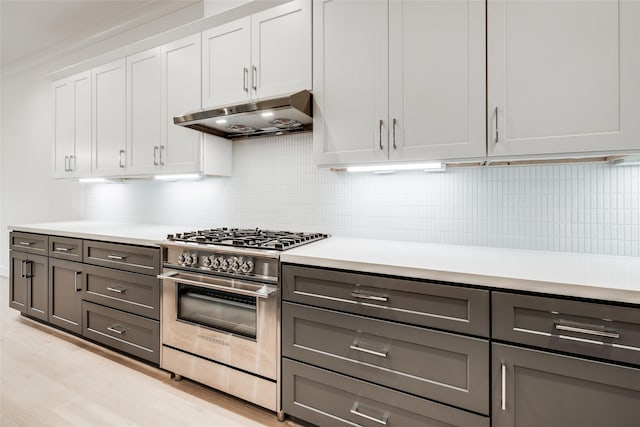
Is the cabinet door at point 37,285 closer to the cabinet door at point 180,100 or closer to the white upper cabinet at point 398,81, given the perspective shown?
the cabinet door at point 180,100

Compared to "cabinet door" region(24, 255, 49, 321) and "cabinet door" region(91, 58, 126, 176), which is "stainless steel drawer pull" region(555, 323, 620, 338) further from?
Result: "cabinet door" region(24, 255, 49, 321)

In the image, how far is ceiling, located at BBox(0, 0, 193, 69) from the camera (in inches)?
121

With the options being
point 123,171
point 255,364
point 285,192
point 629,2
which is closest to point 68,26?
point 123,171

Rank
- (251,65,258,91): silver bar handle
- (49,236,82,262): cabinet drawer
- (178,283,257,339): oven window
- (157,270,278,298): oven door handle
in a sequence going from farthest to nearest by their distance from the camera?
1. (49,236,82,262): cabinet drawer
2. (251,65,258,91): silver bar handle
3. (178,283,257,339): oven window
4. (157,270,278,298): oven door handle

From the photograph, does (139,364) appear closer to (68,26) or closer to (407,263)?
(407,263)

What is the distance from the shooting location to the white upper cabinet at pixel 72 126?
3145mm

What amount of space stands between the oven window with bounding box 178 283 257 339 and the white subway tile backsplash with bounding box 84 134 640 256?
2.54 ft

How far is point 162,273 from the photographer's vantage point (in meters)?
2.13

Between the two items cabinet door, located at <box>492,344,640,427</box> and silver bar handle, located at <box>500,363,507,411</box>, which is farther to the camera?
silver bar handle, located at <box>500,363,507,411</box>

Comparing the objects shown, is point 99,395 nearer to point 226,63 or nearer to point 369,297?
point 369,297

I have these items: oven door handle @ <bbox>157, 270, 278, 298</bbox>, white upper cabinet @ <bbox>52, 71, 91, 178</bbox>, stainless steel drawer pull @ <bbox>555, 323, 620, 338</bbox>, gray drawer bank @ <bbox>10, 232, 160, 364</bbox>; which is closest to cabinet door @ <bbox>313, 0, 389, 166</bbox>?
oven door handle @ <bbox>157, 270, 278, 298</bbox>

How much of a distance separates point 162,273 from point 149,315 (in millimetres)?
328

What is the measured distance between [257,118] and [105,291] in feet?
5.54

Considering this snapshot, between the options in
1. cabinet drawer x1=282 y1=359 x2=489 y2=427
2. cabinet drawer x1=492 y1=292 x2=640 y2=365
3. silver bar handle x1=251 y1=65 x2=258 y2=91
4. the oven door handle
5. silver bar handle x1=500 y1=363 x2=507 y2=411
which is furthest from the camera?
silver bar handle x1=251 y1=65 x2=258 y2=91
